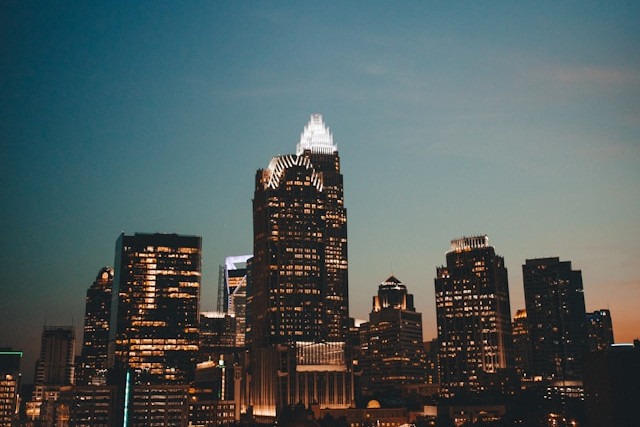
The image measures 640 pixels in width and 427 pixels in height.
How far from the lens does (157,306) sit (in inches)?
7461

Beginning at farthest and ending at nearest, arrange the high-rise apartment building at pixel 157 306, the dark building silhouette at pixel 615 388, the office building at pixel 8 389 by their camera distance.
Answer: the high-rise apartment building at pixel 157 306 → the office building at pixel 8 389 → the dark building silhouette at pixel 615 388

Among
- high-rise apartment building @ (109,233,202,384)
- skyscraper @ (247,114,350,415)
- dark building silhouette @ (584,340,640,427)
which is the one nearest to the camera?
dark building silhouette @ (584,340,640,427)

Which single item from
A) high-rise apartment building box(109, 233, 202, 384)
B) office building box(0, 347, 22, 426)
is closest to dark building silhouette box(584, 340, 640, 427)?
office building box(0, 347, 22, 426)

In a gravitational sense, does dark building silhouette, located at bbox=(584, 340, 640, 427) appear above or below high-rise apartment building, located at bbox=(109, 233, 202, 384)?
below

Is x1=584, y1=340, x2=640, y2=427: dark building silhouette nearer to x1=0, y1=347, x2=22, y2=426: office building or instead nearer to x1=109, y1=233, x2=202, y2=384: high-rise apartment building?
x1=0, y1=347, x2=22, y2=426: office building

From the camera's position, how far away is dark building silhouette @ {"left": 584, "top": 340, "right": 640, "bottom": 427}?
265 feet

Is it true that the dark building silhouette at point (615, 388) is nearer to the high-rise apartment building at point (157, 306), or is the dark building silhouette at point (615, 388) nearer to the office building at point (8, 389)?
the office building at point (8, 389)

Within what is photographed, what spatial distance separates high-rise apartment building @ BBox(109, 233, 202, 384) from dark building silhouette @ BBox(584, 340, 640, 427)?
119 metres

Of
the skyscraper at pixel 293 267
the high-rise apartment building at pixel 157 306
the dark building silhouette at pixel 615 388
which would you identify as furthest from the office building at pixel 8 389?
the dark building silhouette at pixel 615 388

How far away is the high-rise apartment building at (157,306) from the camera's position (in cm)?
18400

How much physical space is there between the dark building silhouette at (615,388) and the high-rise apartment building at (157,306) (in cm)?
11917

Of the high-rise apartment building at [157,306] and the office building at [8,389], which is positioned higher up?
the high-rise apartment building at [157,306]

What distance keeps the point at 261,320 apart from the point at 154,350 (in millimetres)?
29012

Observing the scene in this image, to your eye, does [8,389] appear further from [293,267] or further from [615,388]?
[615,388]
